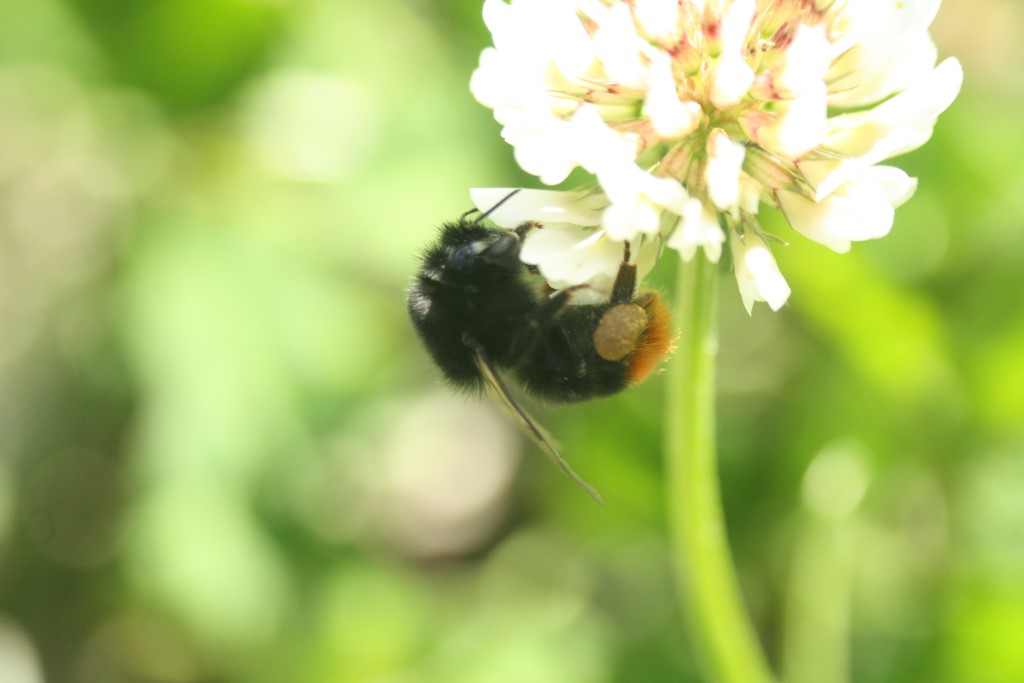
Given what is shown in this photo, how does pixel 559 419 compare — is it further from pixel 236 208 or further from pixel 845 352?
pixel 236 208

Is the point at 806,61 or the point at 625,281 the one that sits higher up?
the point at 806,61

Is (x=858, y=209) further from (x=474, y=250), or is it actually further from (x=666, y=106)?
(x=474, y=250)

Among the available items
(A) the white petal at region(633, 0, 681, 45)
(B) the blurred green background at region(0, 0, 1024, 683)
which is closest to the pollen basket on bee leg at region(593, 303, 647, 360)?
(A) the white petal at region(633, 0, 681, 45)

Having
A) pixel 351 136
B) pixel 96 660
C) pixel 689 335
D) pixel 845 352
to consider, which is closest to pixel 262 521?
pixel 96 660

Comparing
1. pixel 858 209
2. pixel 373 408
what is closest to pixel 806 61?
pixel 858 209

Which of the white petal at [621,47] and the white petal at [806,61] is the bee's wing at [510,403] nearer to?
the white petal at [621,47]

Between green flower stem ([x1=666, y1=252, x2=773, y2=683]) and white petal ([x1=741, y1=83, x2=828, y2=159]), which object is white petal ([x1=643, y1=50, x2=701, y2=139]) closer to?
white petal ([x1=741, y1=83, x2=828, y2=159])

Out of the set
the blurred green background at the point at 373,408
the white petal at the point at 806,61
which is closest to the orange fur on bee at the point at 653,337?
the white petal at the point at 806,61
